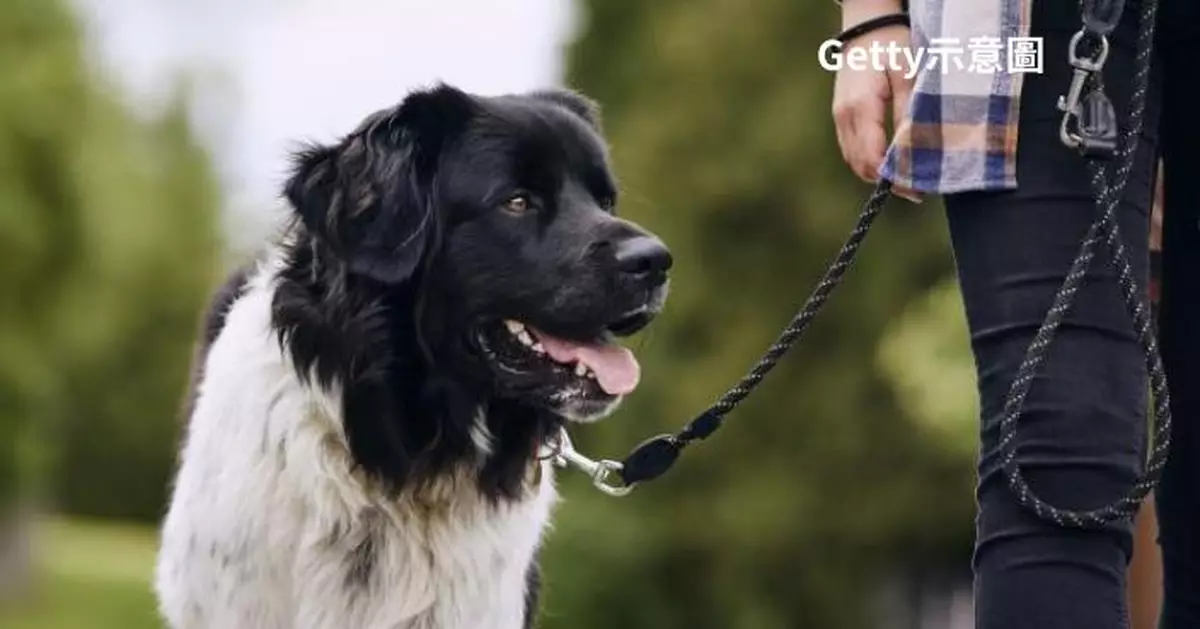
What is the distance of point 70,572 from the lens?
38.8 metres

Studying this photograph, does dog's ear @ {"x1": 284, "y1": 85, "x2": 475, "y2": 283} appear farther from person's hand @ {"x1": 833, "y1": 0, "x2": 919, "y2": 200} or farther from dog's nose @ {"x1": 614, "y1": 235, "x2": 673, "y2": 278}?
person's hand @ {"x1": 833, "y1": 0, "x2": 919, "y2": 200}

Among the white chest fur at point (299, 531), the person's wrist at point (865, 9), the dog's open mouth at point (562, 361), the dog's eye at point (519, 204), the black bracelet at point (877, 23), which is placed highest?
the person's wrist at point (865, 9)

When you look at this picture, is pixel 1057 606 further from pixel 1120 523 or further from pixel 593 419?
pixel 593 419

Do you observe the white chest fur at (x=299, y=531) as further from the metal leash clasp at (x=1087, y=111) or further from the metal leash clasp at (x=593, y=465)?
the metal leash clasp at (x=1087, y=111)

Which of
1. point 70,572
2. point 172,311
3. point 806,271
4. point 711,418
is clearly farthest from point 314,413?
point 172,311

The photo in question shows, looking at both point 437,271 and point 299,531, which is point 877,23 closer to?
point 437,271

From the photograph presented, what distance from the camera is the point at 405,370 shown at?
383 cm

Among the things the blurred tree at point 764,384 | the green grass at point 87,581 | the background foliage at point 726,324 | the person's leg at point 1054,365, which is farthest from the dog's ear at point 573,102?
the green grass at point 87,581

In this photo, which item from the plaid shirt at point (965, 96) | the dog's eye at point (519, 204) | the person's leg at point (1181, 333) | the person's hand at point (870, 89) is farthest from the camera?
the dog's eye at point (519, 204)

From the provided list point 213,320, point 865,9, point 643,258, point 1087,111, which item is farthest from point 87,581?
point 1087,111

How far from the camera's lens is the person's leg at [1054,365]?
2514mm

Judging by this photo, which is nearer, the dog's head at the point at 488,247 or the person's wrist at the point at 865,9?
the person's wrist at the point at 865,9

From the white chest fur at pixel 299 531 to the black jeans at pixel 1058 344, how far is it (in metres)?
1.44

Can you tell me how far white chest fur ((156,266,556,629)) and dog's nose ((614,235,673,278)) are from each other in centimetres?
60
